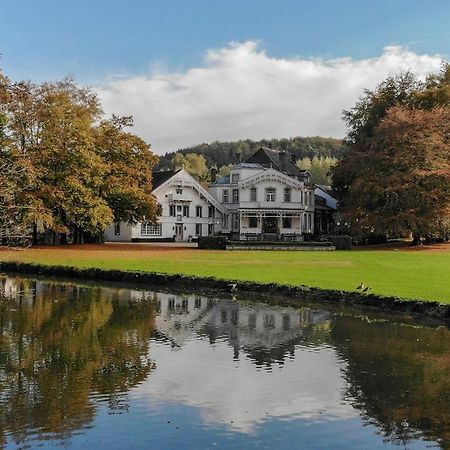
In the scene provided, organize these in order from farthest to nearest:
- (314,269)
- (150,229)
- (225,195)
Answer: (225,195), (150,229), (314,269)

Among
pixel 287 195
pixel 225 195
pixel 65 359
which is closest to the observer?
pixel 65 359

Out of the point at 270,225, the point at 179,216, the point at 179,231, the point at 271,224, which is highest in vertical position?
the point at 179,216

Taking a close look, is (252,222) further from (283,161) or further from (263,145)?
(263,145)

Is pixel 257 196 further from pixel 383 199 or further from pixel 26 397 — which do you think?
pixel 26 397

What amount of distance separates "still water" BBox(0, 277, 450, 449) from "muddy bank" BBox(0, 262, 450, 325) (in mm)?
1538

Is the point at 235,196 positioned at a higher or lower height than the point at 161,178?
lower

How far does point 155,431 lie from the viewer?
9.45 metres

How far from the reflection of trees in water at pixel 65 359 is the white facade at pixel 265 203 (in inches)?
1868

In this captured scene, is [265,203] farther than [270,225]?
No

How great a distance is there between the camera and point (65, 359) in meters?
14.0

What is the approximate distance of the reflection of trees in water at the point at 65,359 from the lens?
1009 centimetres

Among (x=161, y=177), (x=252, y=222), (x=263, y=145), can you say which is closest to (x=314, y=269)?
(x=252, y=222)

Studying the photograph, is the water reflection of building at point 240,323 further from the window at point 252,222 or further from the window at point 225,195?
the window at point 225,195

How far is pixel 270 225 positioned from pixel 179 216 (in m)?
10.7
